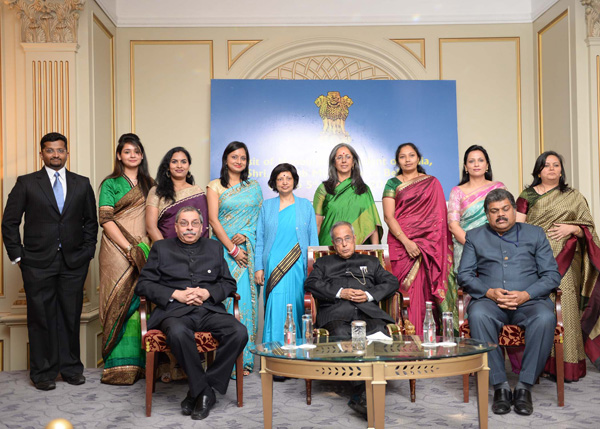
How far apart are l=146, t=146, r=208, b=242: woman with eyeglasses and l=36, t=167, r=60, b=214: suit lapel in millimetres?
584

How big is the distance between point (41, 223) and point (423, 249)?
2524 mm

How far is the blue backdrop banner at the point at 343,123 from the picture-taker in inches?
232

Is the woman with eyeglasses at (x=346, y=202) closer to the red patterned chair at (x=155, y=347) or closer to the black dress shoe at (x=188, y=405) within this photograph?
the red patterned chair at (x=155, y=347)

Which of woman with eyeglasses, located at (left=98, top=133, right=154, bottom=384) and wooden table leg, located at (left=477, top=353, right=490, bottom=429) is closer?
wooden table leg, located at (left=477, top=353, right=490, bottom=429)

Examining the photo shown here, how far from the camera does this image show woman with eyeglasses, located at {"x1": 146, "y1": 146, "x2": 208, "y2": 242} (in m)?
4.28

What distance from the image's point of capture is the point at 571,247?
14.1ft

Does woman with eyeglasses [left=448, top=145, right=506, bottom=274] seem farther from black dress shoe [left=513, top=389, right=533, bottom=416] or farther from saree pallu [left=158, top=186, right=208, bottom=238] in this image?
saree pallu [left=158, top=186, right=208, bottom=238]

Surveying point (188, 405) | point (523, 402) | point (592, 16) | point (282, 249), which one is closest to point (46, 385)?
point (188, 405)

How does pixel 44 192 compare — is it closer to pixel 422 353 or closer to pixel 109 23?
pixel 109 23

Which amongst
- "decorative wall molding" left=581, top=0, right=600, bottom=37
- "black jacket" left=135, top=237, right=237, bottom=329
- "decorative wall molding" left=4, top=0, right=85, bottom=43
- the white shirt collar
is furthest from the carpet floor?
"decorative wall molding" left=581, top=0, right=600, bottom=37

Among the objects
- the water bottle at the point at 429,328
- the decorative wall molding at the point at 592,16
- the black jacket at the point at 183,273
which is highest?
the decorative wall molding at the point at 592,16

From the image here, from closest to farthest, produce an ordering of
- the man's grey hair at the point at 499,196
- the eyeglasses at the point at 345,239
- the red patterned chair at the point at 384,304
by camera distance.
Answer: the red patterned chair at the point at 384,304
the man's grey hair at the point at 499,196
the eyeglasses at the point at 345,239

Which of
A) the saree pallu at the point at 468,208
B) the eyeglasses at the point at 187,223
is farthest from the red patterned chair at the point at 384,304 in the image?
the eyeglasses at the point at 187,223

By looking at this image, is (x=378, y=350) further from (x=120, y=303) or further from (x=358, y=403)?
A: (x=120, y=303)
